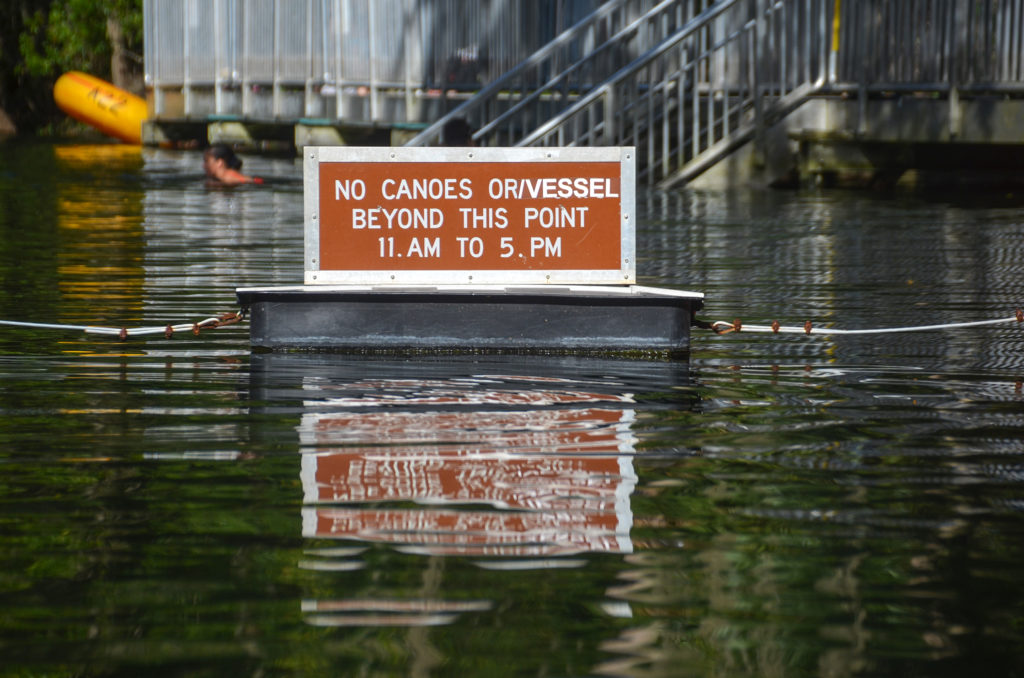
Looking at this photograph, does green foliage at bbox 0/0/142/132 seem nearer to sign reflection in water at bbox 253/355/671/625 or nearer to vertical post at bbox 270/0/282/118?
vertical post at bbox 270/0/282/118

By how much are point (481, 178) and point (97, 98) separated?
110ft

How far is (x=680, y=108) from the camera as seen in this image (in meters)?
20.2

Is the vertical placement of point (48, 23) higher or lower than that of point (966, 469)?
higher

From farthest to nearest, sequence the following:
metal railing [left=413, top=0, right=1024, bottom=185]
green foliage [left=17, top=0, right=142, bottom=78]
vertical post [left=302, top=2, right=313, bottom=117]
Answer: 1. green foliage [left=17, top=0, right=142, bottom=78]
2. vertical post [left=302, top=2, right=313, bottom=117]
3. metal railing [left=413, top=0, right=1024, bottom=185]

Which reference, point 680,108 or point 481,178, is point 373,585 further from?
point 680,108

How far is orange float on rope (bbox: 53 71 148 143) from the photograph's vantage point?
3969 centimetres

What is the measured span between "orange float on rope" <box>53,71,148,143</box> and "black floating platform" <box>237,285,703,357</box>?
3241cm

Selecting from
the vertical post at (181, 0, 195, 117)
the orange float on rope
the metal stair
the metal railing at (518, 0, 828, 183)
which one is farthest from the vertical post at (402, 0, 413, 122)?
the orange float on rope

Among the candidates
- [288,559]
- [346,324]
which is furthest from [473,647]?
[346,324]

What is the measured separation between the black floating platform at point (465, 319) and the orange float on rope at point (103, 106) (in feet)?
106

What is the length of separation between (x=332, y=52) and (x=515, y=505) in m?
24.8

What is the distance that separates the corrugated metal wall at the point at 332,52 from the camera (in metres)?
24.7

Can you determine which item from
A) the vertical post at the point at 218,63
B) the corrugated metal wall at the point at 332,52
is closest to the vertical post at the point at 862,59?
the corrugated metal wall at the point at 332,52

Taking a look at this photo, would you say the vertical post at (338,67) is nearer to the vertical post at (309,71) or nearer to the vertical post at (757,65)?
the vertical post at (309,71)
